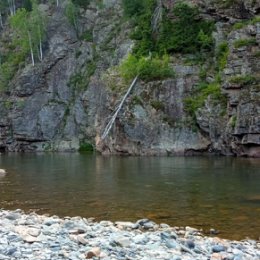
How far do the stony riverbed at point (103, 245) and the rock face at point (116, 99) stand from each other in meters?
43.1

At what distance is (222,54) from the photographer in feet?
219

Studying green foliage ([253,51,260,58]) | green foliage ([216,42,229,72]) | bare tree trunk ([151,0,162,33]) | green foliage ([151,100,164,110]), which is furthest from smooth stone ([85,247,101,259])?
bare tree trunk ([151,0,162,33])

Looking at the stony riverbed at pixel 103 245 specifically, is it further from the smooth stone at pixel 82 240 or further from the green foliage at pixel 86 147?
the green foliage at pixel 86 147

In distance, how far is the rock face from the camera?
2323 inches

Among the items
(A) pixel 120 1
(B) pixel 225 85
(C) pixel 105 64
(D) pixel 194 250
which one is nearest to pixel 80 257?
(D) pixel 194 250

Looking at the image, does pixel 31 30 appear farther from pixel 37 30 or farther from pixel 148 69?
pixel 148 69

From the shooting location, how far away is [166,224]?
57.7ft

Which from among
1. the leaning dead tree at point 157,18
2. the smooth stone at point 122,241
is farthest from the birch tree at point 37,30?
the smooth stone at point 122,241

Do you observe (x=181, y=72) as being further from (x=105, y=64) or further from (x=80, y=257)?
(x=80, y=257)

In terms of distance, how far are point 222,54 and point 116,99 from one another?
56.5 ft

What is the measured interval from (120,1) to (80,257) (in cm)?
9642

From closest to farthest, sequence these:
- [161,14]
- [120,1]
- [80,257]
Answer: [80,257]
[161,14]
[120,1]

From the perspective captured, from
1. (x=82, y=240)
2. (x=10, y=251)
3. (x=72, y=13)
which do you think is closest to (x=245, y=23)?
(x=72, y=13)

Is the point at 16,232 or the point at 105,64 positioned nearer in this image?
the point at 16,232
